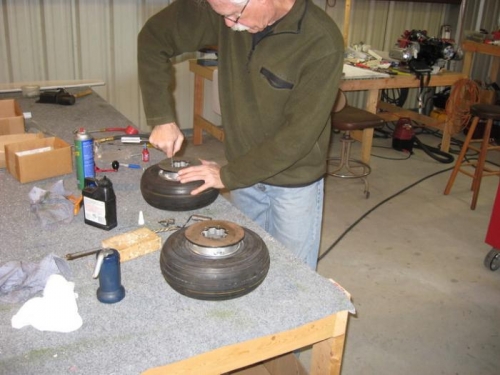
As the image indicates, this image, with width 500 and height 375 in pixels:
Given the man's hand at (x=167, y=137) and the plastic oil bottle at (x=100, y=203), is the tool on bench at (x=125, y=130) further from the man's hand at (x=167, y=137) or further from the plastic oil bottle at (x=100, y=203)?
the plastic oil bottle at (x=100, y=203)

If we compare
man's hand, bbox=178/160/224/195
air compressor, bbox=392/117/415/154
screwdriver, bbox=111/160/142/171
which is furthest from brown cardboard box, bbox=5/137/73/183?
air compressor, bbox=392/117/415/154

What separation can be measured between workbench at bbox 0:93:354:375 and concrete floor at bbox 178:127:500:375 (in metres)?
0.97

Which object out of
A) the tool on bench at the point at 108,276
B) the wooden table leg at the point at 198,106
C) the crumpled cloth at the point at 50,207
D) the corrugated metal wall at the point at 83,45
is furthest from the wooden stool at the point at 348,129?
the tool on bench at the point at 108,276

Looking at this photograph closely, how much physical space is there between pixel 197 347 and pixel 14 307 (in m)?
0.40

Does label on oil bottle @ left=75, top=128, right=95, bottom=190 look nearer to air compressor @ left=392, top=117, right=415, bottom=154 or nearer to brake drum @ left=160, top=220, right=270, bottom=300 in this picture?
brake drum @ left=160, top=220, right=270, bottom=300

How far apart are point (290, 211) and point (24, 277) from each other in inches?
30.5

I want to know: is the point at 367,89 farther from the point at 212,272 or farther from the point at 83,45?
the point at 212,272

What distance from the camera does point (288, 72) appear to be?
135cm

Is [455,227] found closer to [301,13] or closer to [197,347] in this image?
[301,13]

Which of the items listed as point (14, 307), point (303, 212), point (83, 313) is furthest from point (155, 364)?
point (303, 212)

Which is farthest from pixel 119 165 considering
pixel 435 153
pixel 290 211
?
pixel 435 153

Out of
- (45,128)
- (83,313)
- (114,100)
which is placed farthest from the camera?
(114,100)

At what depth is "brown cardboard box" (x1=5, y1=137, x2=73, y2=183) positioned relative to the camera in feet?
5.39

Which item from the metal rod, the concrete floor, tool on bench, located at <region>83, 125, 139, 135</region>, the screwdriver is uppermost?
tool on bench, located at <region>83, 125, 139, 135</region>
